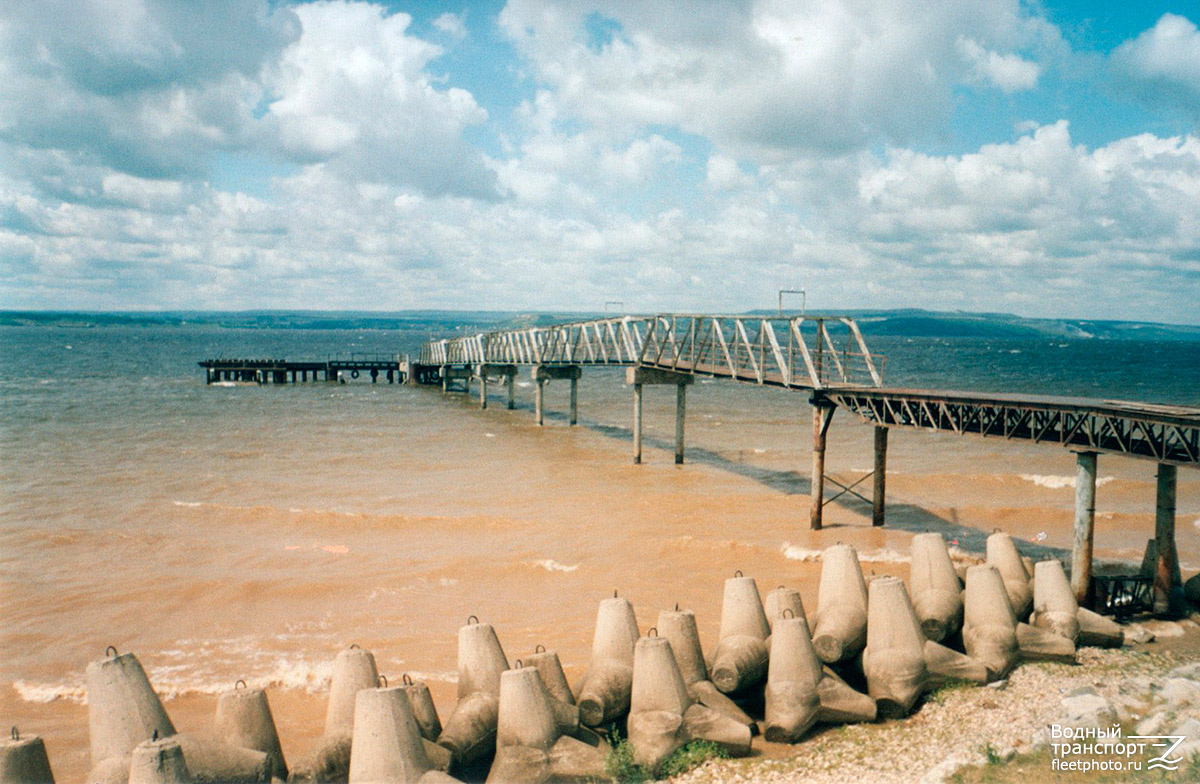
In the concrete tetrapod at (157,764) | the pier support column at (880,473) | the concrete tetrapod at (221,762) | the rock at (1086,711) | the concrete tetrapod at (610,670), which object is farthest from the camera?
the pier support column at (880,473)

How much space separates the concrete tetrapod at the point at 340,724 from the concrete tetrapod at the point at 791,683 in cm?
502

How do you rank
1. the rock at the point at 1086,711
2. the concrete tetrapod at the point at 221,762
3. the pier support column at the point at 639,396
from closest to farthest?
1. the concrete tetrapod at the point at 221,762
2. the rock at the point at 1086,711
3. the pier support column at the point at 639,396

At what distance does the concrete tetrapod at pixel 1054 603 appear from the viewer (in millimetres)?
13219

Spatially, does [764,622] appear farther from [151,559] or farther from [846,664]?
[151,559]

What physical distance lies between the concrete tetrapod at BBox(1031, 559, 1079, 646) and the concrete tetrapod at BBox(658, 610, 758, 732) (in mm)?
5801

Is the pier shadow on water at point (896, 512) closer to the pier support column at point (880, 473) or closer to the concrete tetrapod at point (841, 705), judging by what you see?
the pier support column at point (880, 473)

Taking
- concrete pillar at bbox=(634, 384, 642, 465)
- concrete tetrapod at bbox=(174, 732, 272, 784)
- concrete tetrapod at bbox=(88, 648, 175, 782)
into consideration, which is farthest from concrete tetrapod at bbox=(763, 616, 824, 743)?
concrete pillar at bbox=(634, 384, 642, 465)

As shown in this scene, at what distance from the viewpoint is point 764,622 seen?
1185 cm

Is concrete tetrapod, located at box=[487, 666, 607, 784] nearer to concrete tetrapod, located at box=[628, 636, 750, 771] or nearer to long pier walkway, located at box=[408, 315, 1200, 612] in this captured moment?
concrete tetrapod, located at box=[628, 636, 750, 771]

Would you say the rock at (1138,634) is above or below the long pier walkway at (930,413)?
below

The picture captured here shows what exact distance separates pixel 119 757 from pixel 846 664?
9231 millimetres

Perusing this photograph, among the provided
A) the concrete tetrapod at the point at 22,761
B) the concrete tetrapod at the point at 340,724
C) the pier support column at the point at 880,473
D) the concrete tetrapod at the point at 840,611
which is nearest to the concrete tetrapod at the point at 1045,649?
the concrete tetrapod at the point at 840,611

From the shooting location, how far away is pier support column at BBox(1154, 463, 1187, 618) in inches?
607

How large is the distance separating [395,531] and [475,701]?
14.0m
